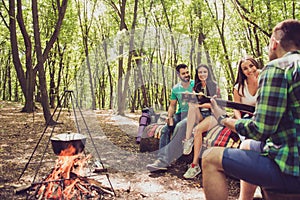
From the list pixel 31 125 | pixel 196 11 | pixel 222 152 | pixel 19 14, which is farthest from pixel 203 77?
pixel 196 11

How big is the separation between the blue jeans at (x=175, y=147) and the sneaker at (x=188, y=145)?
0.20m

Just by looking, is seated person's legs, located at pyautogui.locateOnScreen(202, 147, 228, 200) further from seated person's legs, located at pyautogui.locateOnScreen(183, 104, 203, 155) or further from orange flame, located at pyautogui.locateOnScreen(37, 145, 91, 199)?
seated person's legs, located at pyautogui.locateOnScreen(183, 104, 203, 155)

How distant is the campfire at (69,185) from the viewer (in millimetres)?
3252

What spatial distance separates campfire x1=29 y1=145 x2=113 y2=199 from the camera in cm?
325

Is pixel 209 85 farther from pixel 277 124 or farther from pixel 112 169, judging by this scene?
pixel 277 124

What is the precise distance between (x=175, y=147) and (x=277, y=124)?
329 cm

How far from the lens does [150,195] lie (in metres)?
3.64

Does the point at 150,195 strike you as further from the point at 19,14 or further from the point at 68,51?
the point at 68,51

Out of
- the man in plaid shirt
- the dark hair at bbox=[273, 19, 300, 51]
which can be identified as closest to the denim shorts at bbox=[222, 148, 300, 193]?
the man in plaid shirt

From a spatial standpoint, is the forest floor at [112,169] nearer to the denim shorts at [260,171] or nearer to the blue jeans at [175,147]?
the blue jeans at [175,147]

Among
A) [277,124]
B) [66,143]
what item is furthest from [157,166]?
[277,124]

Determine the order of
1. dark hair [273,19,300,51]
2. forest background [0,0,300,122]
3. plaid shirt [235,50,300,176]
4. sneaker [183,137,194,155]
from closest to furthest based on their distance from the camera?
plaid shirt [235,50,300,176] < dark hair [273,19,300,51] < sneaker [183,137,194,155] < forest background [0,0,300,122]

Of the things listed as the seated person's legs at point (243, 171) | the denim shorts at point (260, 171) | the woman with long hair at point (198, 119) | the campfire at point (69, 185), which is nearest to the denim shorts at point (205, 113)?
the woman with long hair at point (198, 119)

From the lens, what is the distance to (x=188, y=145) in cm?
455
